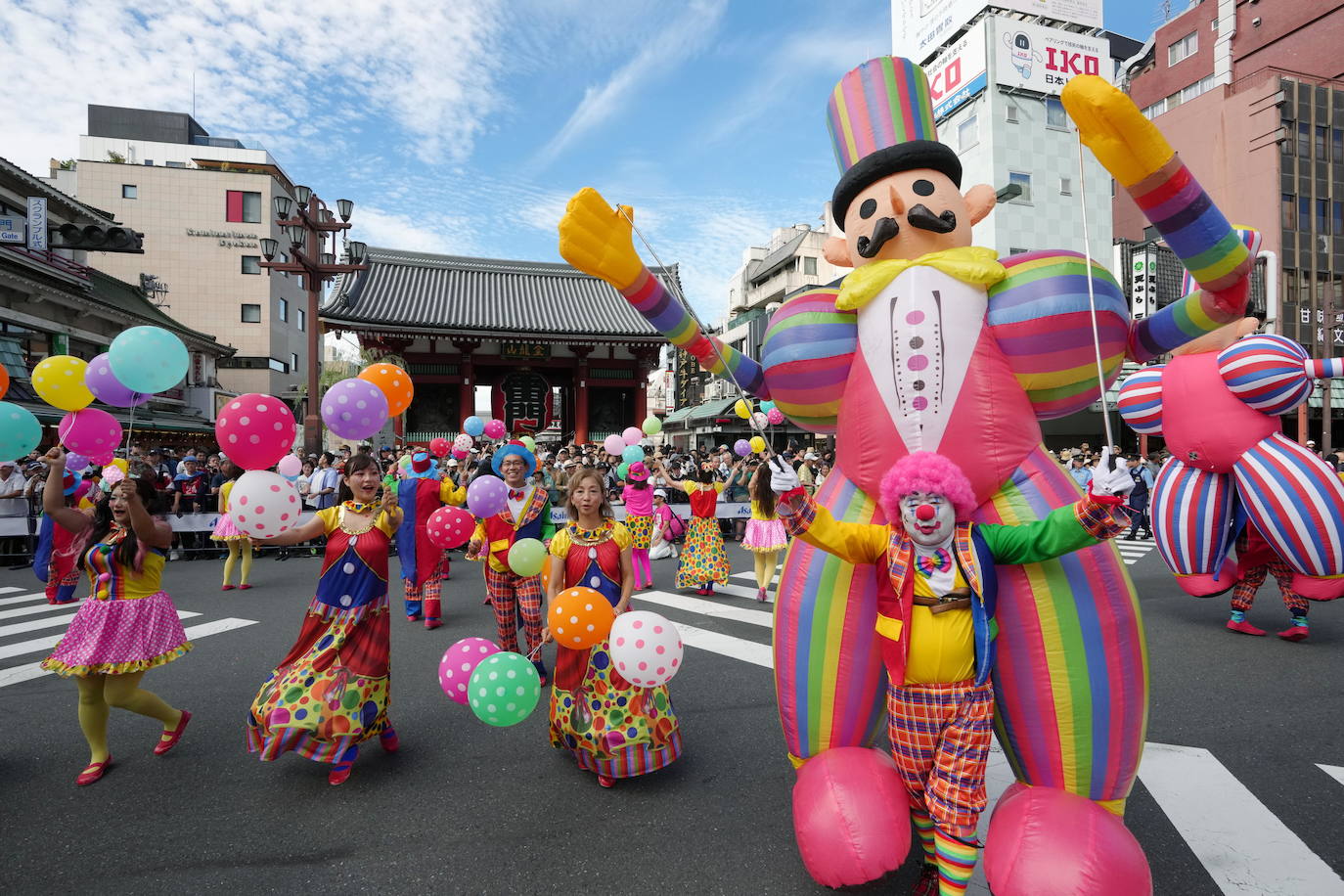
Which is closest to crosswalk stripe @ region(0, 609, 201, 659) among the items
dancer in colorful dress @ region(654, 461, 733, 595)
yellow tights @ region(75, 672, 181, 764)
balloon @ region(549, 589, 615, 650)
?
yellow tights @ region(75, 672, 181, 764)

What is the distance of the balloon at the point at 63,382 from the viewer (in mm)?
4176

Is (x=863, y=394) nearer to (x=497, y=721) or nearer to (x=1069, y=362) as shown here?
(x=1069, y=362)

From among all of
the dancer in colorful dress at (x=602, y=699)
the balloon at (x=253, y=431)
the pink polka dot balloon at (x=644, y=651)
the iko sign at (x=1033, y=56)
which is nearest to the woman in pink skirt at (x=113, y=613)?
the balloon at (x=253, y=431)

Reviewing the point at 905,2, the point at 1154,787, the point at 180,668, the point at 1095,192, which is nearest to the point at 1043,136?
the point at 1095,192

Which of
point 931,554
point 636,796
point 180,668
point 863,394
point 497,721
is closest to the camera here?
point 931,554

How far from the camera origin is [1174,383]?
16.8 feet

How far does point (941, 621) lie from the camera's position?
2.11 m

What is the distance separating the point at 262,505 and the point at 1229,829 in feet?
14.0

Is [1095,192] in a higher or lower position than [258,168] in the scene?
lower

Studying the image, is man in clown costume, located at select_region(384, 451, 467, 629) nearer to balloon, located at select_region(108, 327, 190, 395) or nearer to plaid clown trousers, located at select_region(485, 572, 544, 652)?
plaid clown trousers, located at select_region(485, 572, 544, 652)

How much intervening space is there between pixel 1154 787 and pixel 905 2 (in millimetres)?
33039

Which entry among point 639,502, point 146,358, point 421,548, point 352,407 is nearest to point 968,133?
point 639,502

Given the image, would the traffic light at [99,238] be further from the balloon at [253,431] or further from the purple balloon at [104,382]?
the balloon at [253,431]

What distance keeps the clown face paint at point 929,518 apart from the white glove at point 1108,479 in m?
0.39
